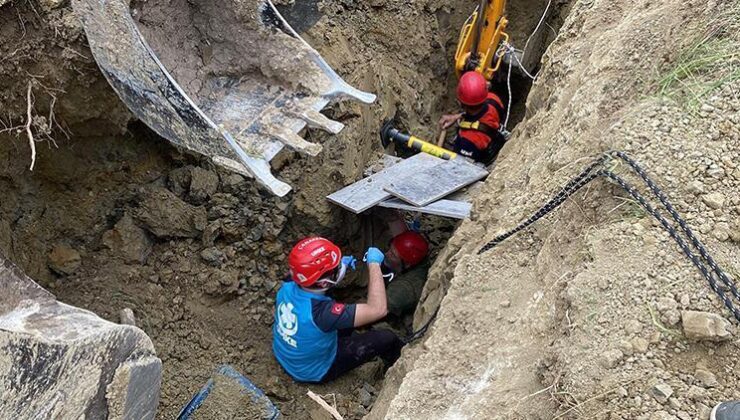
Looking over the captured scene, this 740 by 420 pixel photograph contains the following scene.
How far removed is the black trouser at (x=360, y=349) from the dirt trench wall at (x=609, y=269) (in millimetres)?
917

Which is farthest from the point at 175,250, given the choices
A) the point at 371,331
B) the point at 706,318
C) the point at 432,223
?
the point at 706,318

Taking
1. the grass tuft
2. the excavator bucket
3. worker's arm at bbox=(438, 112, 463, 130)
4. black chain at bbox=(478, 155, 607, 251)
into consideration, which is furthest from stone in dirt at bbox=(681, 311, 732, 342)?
worker's arm at bbox=(438, 112, 463, 130)

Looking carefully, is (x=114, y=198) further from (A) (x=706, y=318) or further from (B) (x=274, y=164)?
(A) (x=706, y=318)

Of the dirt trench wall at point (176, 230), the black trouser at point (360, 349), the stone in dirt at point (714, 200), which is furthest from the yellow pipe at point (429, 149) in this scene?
the stone in dirt at point (714, 200)

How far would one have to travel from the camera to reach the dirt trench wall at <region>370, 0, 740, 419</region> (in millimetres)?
2281

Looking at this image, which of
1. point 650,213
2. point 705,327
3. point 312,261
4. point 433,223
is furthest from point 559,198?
point 433,223

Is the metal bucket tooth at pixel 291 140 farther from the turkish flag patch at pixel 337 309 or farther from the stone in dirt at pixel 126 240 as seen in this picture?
the stone in dirt at pixel 126 240

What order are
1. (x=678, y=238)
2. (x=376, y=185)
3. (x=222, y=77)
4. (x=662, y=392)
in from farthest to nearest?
1. (x=376, y=185)
2. (x=222, y=77)
3. (x=678, y=238)
4. (x=662, y=392)

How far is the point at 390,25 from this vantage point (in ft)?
19.1

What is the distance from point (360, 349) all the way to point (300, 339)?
472mm

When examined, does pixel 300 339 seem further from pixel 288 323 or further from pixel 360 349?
pixel 360 349

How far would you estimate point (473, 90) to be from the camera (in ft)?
18.5

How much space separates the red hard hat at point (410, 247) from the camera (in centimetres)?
513

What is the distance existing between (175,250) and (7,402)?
250 cm
